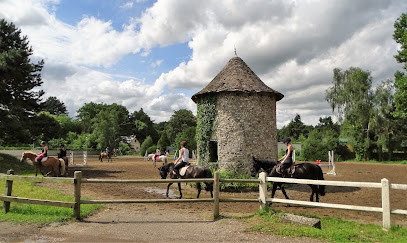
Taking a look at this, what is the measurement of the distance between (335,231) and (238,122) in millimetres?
9211

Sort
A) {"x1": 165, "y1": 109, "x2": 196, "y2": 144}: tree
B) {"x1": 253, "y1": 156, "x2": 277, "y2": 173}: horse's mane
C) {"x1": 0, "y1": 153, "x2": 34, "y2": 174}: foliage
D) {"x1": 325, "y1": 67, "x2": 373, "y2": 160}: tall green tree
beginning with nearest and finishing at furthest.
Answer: {"x1": 253, "y1": 156, "x2": 277, "y2": 173}: horse's mane, {"x1": 0, "y1": 153, "x2": 34, "y2": 174}: foliage, {"x1": 325, "y1": 67, "x2": 373, "y2": 160}: tall green tree, {"x1": 165, "y1": 109, "x2": 196, "y2": 144}: tree

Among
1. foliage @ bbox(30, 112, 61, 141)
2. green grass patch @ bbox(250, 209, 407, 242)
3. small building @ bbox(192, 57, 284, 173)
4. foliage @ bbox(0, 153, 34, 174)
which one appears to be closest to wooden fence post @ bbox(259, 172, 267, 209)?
green grass patch @ bbox(250, 209, 407, 242)

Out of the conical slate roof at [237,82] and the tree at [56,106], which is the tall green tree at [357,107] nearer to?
the conical slate roof at [237,82]

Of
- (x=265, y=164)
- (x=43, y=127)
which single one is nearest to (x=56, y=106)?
(x=43, y=127)

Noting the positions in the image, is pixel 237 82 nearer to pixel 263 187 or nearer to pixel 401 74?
pixel 263 187

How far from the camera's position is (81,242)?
569 cm

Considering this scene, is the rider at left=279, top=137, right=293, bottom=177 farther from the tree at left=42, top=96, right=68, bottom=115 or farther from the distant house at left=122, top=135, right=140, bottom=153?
the tree at left=42, top=96, right=68, bottom=115

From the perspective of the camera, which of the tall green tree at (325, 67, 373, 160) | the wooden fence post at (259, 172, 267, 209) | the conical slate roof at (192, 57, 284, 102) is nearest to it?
the wooden fence post at (259, 172, 267, 209)

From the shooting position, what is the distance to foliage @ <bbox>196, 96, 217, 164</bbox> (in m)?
16.2

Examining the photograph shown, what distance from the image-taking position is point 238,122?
50.3ft

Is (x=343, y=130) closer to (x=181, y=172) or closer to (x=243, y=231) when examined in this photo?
(x=181, y=172)

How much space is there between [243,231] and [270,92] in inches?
409

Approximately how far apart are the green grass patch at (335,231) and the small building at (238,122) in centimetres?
783

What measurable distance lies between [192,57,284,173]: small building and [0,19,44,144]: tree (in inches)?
573
